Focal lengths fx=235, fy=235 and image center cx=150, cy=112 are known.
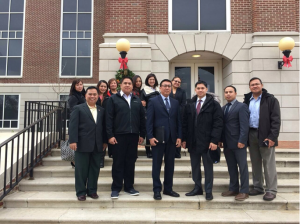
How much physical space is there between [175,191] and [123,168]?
1.08 metres

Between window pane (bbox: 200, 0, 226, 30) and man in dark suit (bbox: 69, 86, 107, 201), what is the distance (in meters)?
6.04

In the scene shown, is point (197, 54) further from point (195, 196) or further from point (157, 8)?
point (195, 196)

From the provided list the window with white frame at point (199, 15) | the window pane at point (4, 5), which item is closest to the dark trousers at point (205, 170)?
the window with white frame at point (199, 15)

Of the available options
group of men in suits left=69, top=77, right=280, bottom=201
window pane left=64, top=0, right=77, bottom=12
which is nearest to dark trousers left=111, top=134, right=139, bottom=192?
group of men in suits left=69, top=77, right=280, bottom=201

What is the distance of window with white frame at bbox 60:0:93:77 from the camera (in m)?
13.4

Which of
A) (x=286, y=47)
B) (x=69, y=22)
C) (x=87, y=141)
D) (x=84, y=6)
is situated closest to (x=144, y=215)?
(x=87, y=141)

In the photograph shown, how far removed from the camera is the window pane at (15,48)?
44.4 feet

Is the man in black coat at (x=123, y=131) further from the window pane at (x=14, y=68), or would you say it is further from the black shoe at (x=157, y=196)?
the window pane at (x=14, y=68)

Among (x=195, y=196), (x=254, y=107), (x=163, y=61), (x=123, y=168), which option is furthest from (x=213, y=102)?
(x=163, y=61)

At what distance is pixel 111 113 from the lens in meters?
3.89

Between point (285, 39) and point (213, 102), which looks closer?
point (213, 102)

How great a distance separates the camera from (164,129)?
3.86 m

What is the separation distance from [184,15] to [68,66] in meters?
7.78

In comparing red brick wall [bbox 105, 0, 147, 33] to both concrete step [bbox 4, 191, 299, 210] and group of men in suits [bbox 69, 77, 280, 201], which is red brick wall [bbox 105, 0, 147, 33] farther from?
concrete step [bbox 4, 191, 299, 210]
